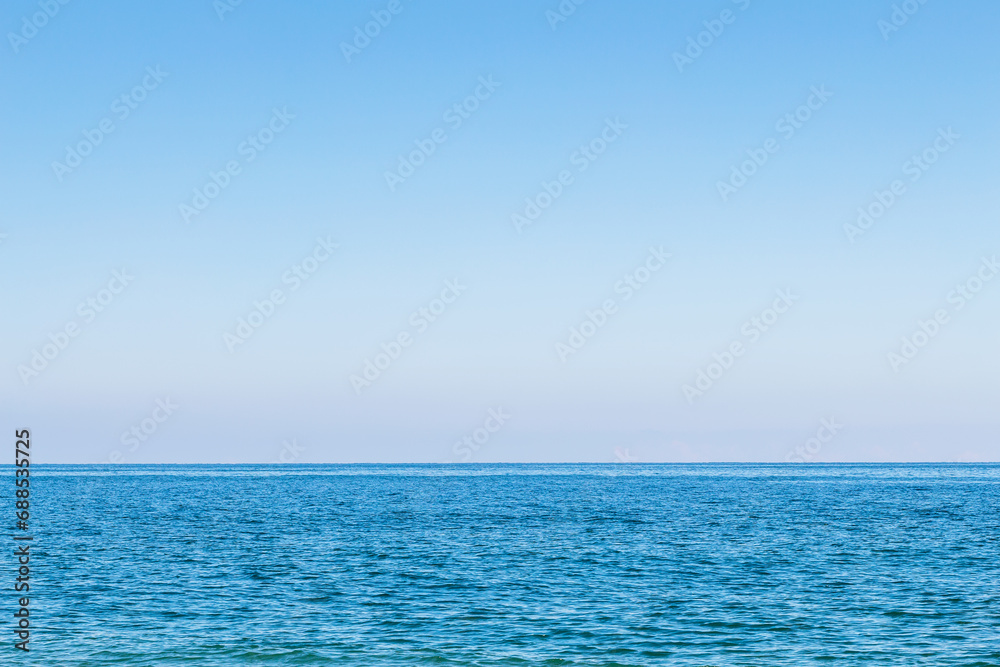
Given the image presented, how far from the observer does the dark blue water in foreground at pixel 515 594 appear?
25.2 metres

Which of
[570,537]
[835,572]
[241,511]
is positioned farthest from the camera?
[241,511]

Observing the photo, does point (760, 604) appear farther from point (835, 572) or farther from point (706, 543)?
point (706, 543)

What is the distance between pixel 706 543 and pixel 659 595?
1754cm

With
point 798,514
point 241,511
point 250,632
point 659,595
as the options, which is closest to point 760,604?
point 659,595

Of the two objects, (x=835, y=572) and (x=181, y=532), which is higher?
(x=181, y=532)

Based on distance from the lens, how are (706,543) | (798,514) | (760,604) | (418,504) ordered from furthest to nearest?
1. (418,504)
2. (798,514)
3. (706,543)
4. (760,604)

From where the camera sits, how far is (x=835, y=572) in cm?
3812

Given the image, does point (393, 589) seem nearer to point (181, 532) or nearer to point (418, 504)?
point (181, 532)

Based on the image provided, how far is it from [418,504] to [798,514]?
3429cm

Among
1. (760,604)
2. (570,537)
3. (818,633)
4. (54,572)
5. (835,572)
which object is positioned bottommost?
(818,633)

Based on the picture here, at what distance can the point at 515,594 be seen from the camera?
33.2m

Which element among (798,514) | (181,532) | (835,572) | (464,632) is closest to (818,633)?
(464,632)

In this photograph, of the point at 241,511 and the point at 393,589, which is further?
the point at 241,511

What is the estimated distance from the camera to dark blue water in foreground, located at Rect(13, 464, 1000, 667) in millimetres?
25156
